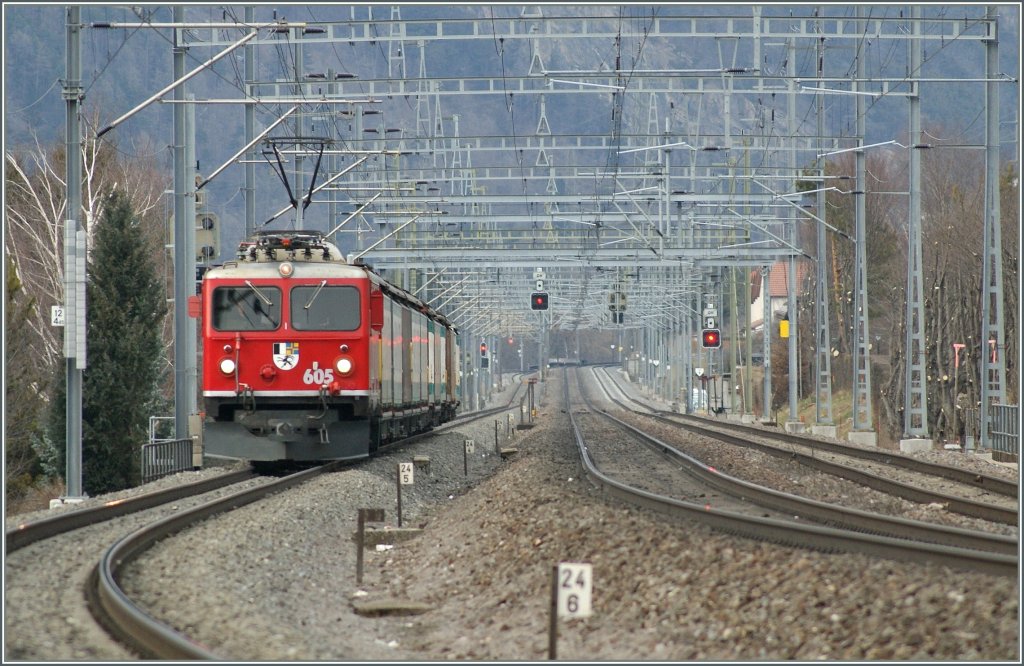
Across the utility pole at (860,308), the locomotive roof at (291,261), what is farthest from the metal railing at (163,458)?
the utility pole at (860,308)

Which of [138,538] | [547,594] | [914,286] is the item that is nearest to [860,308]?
[914,286]

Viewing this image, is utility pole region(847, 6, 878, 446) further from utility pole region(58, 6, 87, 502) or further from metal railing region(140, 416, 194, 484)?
utility pole region(58, 6, 87, 502)

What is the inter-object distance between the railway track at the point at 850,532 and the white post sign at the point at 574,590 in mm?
2720

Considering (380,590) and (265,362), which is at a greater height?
(265,362)

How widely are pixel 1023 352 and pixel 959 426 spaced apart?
24113 mm

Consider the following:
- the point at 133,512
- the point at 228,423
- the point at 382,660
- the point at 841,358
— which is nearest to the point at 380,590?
the point at 382,660

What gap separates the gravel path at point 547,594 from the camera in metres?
8.06

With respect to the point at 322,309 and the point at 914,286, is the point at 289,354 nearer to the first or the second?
the point at 322,309

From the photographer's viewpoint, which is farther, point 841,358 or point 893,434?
point 841,358

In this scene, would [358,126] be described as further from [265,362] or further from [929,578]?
[929,578]

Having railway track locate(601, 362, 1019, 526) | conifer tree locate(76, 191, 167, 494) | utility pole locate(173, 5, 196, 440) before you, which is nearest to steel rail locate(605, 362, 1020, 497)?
railway track locate(601, 362, 1019, 526)

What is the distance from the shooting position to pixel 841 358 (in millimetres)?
79000

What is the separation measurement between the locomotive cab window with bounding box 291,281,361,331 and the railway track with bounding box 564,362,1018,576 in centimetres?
528

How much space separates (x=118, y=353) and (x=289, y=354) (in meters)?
14.9
